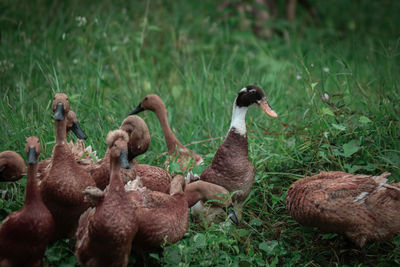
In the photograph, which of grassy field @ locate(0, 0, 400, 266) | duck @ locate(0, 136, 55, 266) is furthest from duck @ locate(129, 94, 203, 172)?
duck @ locate(0, 136, 55, 266)

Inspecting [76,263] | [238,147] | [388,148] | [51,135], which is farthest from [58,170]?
[388,148]

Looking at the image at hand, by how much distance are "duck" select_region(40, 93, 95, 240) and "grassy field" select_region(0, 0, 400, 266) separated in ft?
0.64

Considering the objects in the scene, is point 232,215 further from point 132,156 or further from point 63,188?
point 63,188

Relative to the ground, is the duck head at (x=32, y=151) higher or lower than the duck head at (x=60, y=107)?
lower

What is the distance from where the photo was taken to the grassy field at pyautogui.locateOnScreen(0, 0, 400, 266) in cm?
352

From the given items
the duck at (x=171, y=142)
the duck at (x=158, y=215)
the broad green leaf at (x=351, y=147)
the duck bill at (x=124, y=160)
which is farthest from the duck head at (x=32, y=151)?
the broad green leaf at (x=351, y=147)

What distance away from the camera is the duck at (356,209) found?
319 centimetres

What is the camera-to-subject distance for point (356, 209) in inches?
126

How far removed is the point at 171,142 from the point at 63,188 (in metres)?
1.56

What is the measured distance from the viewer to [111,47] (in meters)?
5.75

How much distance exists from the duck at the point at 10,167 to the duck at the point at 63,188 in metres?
0.18

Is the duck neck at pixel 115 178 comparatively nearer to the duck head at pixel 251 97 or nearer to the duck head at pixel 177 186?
the duck head at pixel 177 186

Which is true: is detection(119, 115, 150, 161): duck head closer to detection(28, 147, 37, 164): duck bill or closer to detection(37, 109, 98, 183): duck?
detection(37, 109, 98, 183): duck

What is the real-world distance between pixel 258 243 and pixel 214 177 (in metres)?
0.64
